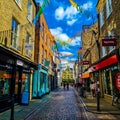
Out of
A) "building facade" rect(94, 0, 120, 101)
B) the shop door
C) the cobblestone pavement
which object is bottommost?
the cobblestone pavement

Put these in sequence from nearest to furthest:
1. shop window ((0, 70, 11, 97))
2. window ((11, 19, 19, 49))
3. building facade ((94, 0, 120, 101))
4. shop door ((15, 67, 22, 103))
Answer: shop window ((0, 70, 11, 97)) < building facade ((94, 0, 120, 101)) < window ((11, 19, 19, 49)) < shop door ((15, 67, 22, 103))

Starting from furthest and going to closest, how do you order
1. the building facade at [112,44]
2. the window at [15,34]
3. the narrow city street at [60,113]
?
the window at [15,34] → the building facade at [112,44] → the narrow city street at [60,113]

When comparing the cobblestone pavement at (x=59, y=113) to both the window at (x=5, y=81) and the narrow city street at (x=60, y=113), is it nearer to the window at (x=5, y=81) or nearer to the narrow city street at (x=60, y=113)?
the narrow city street at (x=60, y=113)

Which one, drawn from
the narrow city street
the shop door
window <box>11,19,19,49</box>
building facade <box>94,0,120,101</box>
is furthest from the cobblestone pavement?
window <box>11,19,19,49</box>

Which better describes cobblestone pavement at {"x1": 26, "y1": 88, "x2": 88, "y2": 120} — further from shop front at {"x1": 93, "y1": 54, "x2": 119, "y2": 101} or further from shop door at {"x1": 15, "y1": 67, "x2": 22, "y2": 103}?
shop front at {"x1": 93, "y1": 54, "x2": 119, "y2": 101}

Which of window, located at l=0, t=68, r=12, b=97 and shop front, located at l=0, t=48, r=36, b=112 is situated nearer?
shop front, located at l=0, t=48, r=36, b=112

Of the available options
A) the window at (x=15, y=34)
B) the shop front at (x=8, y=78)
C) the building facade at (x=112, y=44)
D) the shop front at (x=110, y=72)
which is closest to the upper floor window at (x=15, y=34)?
the window at (x=15, y=34)

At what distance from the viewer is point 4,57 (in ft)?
31.2

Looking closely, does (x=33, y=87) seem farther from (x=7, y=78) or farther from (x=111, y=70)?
(x=111, y=70)

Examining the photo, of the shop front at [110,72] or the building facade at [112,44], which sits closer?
the building facade at [112,44]

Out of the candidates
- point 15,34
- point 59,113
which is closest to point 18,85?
point 15,34

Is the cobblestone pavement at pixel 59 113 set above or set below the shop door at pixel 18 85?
below

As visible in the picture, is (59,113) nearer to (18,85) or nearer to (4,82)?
(4,82)

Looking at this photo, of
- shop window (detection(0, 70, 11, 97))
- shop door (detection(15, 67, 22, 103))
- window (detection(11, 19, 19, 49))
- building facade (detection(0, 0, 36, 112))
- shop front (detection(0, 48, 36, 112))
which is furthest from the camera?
shop door (detection(15, 67, 22, 103))
